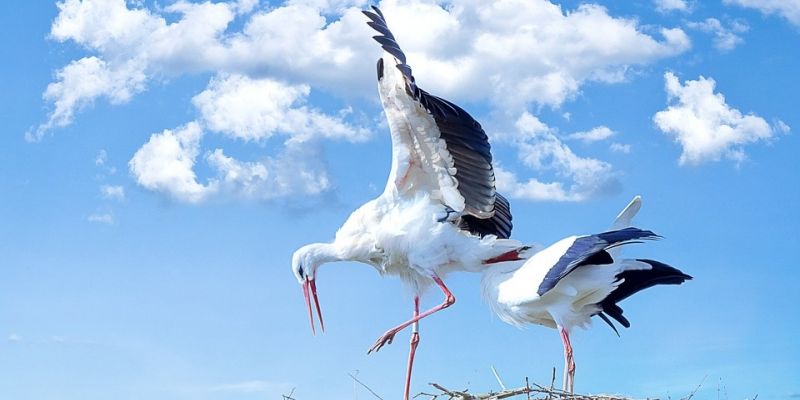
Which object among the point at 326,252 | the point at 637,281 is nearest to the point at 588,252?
the point at 637,281

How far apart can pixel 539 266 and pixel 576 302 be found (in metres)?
0.37

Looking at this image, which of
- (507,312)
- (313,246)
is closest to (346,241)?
(313,246)

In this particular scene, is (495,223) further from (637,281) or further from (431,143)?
(637,281)

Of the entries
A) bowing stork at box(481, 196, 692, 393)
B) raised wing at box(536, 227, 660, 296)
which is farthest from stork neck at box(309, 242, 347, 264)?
raised wing at box(536, 227, 660, 296)

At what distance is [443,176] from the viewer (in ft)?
32.8

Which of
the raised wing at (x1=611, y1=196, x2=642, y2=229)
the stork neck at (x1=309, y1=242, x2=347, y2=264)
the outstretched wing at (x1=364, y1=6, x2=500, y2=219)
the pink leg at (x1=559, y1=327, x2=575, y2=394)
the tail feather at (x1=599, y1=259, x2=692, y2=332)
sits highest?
the outstretched wing at (x1=364, y1=6, x2=500, y2=219)

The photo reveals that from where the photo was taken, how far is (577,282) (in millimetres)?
8891

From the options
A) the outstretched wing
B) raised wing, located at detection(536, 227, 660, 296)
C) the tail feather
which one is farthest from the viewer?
the outstretched wing

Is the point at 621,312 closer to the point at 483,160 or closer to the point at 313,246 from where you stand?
the point at 483,160

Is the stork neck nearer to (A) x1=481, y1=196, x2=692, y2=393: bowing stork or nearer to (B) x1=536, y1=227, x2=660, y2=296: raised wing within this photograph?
(A) x1=481, y1=196, x2=692, y2=393: bowing stork

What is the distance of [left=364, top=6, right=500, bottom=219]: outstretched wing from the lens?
9.57 m

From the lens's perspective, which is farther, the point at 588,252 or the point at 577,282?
the point at 577,282

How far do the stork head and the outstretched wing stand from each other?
35.2 inches

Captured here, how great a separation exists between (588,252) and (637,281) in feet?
2.17
